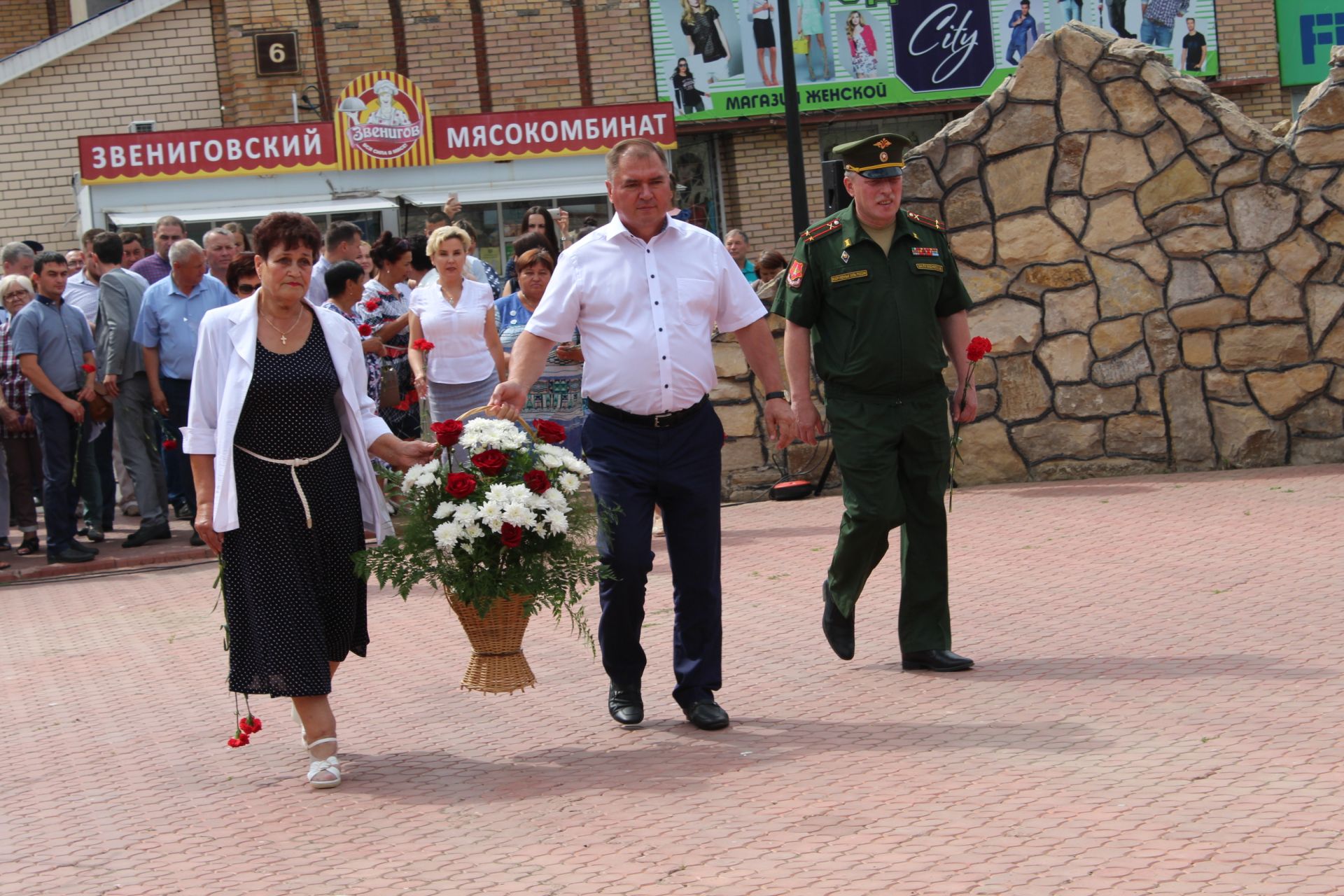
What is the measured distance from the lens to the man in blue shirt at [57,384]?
1128 centimetres

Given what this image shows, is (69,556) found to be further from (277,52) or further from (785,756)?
(277,52)

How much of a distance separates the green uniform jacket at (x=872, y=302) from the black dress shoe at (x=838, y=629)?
2.83ft

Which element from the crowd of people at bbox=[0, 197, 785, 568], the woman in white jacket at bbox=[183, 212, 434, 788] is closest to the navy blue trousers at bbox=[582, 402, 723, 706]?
the woman in white jacket at bbox=[183, 212, 434, 788]

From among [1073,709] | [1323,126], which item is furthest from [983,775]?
[1323,126]

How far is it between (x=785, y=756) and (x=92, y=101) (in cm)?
2055

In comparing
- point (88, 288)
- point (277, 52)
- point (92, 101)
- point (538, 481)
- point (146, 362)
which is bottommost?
point (538, 481)

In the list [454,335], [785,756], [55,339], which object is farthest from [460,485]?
[55,339]

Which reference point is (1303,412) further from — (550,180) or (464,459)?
(550,180)

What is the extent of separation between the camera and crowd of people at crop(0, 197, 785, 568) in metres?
10.5

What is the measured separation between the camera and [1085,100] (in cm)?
1132

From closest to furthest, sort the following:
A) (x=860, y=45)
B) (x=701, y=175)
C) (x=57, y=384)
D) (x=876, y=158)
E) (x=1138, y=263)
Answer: (x=876, y=158) → (x=1138, y=263) → (x=57, y=384) → (x=860, y=45) → (x=701, y=175)

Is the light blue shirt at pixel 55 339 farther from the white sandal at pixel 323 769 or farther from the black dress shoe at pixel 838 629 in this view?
the black dress shoe at pixel 838 629

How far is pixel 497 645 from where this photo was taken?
575 cm

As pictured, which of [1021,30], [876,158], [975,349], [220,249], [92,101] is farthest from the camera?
[1021,30]
